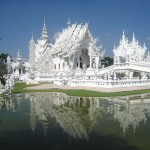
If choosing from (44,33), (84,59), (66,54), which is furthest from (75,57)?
(44,33)

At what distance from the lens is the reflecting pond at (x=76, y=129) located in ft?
20.5

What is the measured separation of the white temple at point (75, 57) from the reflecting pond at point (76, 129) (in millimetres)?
19681

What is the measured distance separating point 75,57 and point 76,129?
111 feet

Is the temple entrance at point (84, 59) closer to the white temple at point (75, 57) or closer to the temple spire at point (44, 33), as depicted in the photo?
the white temple at point (75, 57)

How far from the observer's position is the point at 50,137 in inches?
274

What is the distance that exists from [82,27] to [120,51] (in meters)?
9.27

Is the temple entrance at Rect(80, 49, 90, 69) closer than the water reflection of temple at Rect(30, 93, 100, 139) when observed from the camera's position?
No

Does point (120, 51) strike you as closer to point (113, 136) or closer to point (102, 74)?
point (102, 74)

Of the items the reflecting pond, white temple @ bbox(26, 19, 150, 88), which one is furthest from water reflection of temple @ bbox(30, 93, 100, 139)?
white temple @ bbox(26, 19, 150, 88)

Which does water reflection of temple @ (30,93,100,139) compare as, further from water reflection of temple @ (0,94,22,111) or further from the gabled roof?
the gabled roof

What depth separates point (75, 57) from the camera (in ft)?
136

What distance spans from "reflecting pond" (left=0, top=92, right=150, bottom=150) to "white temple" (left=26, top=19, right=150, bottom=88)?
19681mm

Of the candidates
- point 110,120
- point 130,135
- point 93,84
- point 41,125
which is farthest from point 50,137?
point 93,84

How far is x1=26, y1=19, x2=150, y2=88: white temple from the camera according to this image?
34125 millimetres
